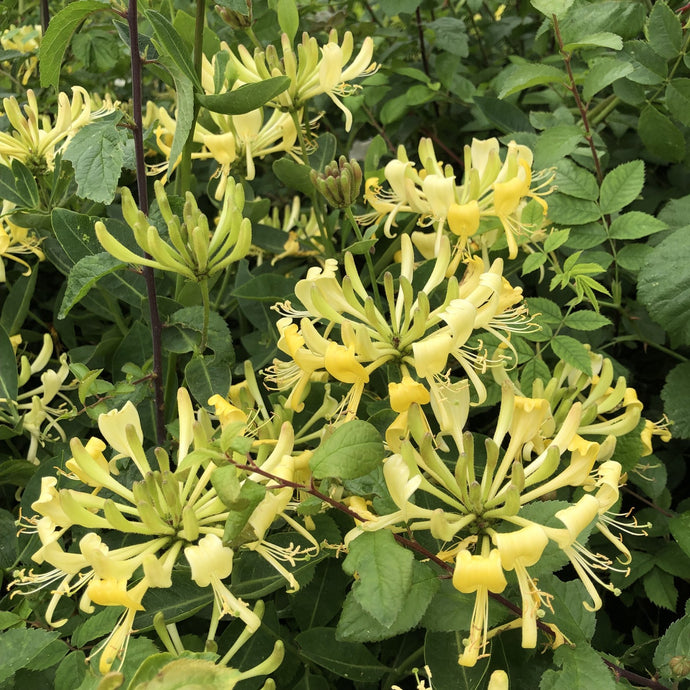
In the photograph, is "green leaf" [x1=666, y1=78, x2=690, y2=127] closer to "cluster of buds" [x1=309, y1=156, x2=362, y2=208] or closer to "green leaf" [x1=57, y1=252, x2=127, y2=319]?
"cluster of buds" [x1=309, y1=156, x2=362, y2=208]

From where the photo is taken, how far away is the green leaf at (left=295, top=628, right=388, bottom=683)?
861 mm

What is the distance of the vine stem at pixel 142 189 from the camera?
34.8 inches

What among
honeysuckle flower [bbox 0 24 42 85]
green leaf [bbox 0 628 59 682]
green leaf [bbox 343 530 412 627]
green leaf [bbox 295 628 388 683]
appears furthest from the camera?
honeysuckle flower [bbox 0 24 42 85]

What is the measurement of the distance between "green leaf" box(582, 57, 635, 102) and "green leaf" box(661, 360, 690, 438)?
45 centimetres

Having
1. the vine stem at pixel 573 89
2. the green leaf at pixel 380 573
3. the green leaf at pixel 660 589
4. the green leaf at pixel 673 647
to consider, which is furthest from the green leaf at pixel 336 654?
the vine stem at pixel 573 89

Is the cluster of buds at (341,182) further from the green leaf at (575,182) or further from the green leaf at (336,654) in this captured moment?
the green leaf at (336,654)

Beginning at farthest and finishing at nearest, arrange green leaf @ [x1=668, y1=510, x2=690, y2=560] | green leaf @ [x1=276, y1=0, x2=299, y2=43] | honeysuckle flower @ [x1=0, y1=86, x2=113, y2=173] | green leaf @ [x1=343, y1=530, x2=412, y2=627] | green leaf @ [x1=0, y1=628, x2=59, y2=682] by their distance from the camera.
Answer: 1. honeysuckle flower @ [x1=0, y1=86, x2=113, y2=173]
2. green leaf @ [x1=276, y1=0, x2=299, y2=43]
3. green leaf @ [x1=668, y1=510, x2=690, y2=560]
4. green leaf @ [x1=0, y1=628, x2=59, y2=682]
5. green leaf @ [x1=343, y1=530, x2=412, y2=627]

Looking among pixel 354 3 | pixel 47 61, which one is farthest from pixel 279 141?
pixel 354 3

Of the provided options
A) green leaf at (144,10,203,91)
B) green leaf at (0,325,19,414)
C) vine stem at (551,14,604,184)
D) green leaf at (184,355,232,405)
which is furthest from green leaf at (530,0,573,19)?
green leaf at (0,325,19,414)

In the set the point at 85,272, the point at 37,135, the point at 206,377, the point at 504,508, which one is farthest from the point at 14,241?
the point at 504,508

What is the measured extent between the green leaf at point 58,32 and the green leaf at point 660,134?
86 centimetres

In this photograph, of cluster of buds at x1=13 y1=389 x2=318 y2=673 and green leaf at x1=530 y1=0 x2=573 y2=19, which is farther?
green leaf at x1=530 y1=0 x2=573 y2=19

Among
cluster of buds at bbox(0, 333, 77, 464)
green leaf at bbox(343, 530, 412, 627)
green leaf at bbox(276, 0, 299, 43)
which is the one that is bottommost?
cluster of buds at bbox(0, 333, 77, 464)

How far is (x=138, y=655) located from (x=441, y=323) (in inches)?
19.2
